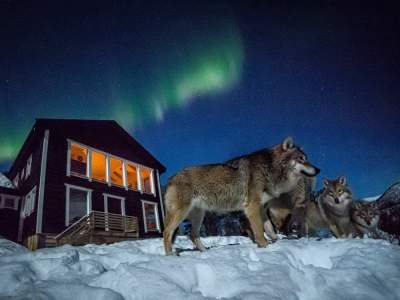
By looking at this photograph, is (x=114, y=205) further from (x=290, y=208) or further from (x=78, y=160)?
(x=290, y=208)

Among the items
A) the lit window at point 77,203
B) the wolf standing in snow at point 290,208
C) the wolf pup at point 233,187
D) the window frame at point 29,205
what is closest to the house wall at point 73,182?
the window frame at point 29,205

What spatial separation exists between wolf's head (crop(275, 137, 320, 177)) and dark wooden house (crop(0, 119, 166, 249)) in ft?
41.1

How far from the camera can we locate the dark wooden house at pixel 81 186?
1405 cm

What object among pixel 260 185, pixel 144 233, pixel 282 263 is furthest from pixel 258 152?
pixel 144 233

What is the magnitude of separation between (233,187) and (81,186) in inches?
574

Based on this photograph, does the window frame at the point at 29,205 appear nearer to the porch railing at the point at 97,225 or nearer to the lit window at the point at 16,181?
the porch railing at the point at 97,225

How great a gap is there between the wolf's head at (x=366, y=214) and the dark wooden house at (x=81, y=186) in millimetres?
13472

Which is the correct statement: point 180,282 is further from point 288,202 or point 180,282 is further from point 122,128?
point 122,128

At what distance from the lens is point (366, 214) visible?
6.61m

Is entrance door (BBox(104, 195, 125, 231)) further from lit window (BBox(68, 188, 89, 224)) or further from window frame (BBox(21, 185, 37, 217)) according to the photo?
window frame (BBox(21, 185, 37, 217))

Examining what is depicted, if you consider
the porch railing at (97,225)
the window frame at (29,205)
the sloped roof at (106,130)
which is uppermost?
the sloped roof at (106,130)

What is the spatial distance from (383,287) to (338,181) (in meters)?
5.32

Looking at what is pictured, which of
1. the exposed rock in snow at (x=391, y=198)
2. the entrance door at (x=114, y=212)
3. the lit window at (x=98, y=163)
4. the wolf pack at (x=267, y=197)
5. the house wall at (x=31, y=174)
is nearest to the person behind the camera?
the wolf pack at (x=267, y=197)

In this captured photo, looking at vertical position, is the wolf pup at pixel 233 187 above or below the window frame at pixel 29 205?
below
